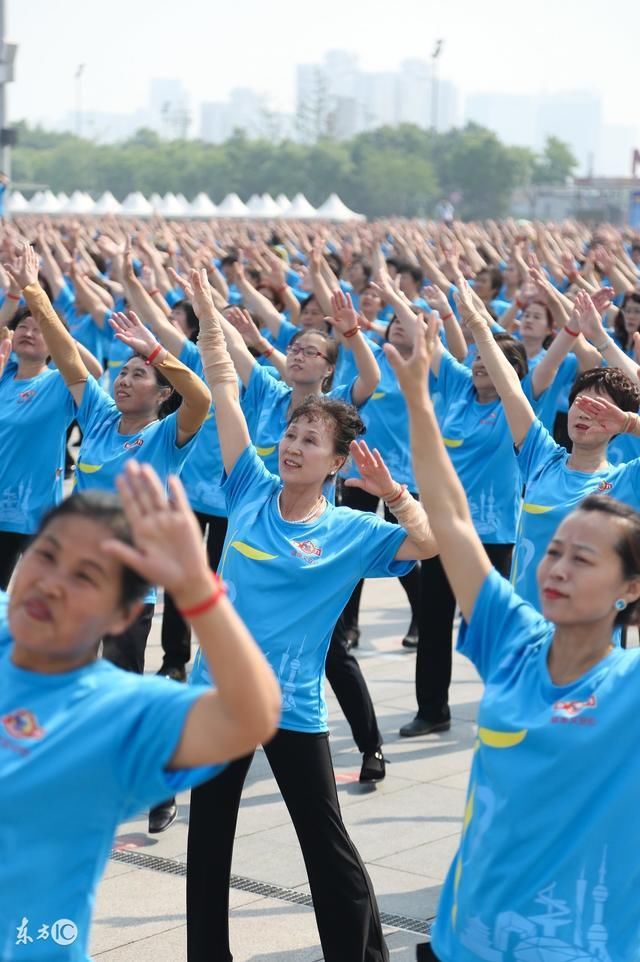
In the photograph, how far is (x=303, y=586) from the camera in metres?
4.68

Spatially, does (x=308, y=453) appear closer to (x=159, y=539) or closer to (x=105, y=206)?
(x=159, y=539)

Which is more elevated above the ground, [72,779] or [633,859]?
[72,779]

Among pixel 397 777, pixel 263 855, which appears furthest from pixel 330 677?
pixel 263 855

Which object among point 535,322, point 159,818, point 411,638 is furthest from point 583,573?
point 535,322

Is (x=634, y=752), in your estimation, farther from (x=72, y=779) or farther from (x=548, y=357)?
(x=548, y=357)

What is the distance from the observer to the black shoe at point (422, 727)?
743 centimetres

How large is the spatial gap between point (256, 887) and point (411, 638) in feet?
12.5

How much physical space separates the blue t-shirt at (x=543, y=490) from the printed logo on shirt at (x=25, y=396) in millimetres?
2417

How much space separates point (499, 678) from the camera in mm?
3297

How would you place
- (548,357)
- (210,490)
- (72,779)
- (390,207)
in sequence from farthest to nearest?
(390,207) < (210,490) < (548,357) < (72,779)

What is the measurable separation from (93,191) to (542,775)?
113 meters

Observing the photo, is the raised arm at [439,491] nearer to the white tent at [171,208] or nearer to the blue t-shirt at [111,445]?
the blue t-shirt at [111,445]

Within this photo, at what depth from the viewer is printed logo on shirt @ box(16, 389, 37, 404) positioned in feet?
23.7

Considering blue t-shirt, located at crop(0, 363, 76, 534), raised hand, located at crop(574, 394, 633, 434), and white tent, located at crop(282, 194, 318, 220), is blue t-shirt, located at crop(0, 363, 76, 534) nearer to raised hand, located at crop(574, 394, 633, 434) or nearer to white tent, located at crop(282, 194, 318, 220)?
raised hand, located at crop(574, 394, 633, 434)
